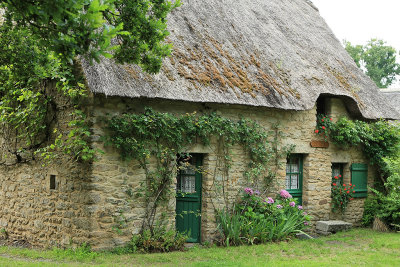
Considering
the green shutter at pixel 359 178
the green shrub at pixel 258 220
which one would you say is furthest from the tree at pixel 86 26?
the green shutter at pixel 359 178

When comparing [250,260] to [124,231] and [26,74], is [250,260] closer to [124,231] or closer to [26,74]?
[124,231]

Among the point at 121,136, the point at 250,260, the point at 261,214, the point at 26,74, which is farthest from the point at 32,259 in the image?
the point at 261,214

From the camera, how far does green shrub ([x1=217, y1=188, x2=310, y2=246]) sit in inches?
314

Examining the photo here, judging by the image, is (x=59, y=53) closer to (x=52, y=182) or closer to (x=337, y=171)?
(x=52, y=182)

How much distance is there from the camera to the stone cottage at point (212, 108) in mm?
6906

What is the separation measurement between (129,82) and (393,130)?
6969 millimetres

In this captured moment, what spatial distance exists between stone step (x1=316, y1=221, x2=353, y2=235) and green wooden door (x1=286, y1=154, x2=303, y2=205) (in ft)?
2.19

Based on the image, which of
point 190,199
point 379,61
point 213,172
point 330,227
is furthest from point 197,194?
point 379,61

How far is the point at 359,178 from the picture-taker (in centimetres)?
1066

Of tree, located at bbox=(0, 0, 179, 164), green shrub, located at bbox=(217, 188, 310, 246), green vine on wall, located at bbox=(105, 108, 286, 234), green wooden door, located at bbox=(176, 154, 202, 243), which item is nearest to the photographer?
tree, located at bbox=(0, 0, 179, 164)

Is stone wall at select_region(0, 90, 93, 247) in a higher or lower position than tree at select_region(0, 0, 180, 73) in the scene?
lower

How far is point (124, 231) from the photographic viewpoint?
277 inches

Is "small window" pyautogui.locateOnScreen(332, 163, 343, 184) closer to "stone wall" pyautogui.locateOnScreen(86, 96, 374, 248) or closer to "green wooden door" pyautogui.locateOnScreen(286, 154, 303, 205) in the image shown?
"stone wall" pyautogui.locateOnScreen(86, 96, 374, 248)

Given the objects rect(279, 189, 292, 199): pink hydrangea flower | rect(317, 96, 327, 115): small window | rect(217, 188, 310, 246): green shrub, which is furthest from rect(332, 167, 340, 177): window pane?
rect(279, 189, 292, 199): pink hydrangea flower
